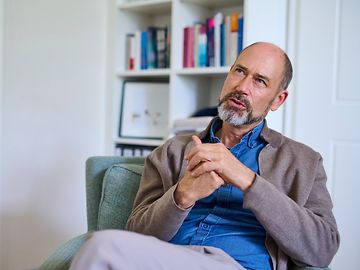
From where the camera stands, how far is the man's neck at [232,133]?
1.59m

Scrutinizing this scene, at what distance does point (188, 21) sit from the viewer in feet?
8.69

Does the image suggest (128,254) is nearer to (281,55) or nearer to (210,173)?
(210,173)

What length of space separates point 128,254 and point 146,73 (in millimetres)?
1797

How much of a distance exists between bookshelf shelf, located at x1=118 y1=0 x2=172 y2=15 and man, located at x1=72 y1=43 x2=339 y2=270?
125 cm

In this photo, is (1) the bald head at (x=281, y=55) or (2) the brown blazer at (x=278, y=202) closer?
(2) the brown blazer at (x=278, y=202)

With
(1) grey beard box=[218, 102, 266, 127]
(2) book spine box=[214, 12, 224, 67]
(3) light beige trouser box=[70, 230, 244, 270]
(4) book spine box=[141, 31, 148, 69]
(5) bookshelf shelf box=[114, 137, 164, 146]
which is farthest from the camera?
(4) book spine box=[141, 31, 148, 69]

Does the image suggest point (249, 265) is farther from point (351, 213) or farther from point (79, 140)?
point (79, 140)

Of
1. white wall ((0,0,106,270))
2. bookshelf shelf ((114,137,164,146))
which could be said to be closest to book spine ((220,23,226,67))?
bookshelf shelf ((114,137,164,146))

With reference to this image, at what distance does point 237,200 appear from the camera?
4.76 ft

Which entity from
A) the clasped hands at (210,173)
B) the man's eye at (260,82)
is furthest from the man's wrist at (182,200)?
the man's eye at (260,82)

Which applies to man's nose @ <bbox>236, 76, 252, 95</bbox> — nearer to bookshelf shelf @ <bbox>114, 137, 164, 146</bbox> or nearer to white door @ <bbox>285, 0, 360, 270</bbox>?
white door @ <bbox>285, 0, 360, 270</bbox>

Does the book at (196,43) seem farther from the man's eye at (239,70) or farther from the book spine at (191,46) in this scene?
the man's eye at (239,70)

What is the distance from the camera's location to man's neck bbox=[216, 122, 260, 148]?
5.20ft

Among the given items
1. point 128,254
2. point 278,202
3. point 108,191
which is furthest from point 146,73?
point 128,254
